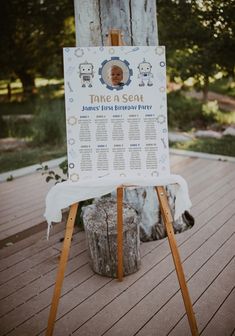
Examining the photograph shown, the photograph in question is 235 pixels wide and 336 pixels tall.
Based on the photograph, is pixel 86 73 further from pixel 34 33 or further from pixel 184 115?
pixel 34 33

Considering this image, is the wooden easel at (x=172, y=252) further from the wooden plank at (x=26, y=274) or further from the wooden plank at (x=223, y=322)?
the wooden plank at (x=26, y=274)

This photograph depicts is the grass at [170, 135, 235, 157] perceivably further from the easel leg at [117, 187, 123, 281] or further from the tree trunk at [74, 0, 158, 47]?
the easel leg at [117, 187, 123, 281]

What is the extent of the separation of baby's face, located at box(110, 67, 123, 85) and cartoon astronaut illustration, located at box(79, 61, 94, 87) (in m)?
0.11

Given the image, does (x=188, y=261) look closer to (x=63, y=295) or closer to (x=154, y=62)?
(x=63, y=295)

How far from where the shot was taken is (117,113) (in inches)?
75.8

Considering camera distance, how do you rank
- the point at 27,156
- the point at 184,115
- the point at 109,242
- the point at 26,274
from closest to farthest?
the point at 109,242, the point at 26,274, the point at 27,156, the point at 184,115

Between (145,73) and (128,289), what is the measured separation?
1.44m

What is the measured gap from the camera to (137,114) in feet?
6.33

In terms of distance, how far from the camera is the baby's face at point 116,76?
75.2 inches

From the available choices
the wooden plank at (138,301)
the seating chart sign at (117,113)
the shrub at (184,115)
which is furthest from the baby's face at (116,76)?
the shrub at (184,115)

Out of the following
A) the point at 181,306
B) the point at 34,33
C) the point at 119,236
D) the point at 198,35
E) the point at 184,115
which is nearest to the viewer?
the point at 181,306

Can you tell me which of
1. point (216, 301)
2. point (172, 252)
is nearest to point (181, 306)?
point (216, 301)

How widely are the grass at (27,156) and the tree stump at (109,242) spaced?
3055 millimetres

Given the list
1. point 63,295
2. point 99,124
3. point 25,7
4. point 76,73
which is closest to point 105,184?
point 99,124
